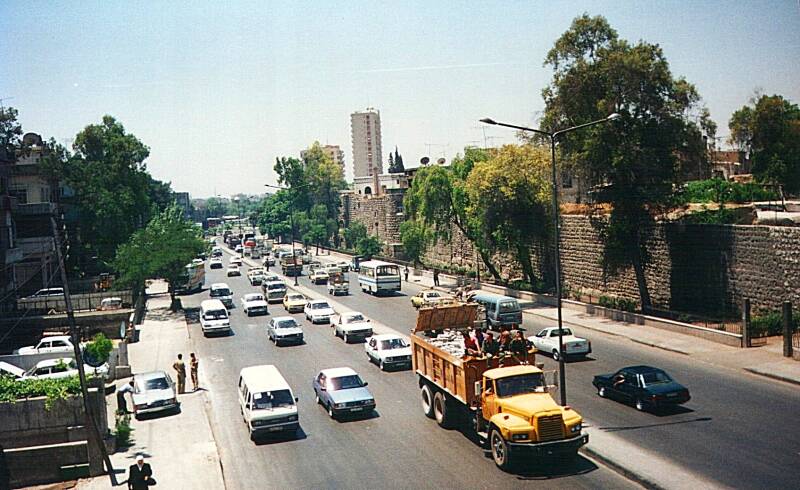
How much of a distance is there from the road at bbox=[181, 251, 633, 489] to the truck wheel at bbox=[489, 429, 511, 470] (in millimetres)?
207

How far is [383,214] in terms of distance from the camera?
9419cm

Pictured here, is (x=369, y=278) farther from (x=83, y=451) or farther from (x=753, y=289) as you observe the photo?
(x=83, y=451)

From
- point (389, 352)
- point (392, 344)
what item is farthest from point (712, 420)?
point (392, 344)

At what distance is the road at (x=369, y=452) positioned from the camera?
633 inches

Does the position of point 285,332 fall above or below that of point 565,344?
below

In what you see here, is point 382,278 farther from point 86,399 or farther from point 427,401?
point 86,399

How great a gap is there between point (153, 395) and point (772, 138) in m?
51.4

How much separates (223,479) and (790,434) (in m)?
14.0

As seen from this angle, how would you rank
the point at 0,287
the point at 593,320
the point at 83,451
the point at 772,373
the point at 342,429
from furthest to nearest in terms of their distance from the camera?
the point at 0,287, the point at 593,320, the point at 772,373, the point at 342,429, the point at 83,451

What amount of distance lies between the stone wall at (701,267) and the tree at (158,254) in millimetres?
25952

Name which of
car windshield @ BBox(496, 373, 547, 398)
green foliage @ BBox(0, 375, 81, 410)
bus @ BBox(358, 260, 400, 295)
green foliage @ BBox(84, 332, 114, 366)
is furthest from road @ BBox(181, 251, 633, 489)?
bus @ BBox(358, 260, 400, 295)

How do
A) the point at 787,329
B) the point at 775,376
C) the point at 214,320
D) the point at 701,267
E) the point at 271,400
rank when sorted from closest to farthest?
the point at 271,400 < the point at 775,376 < the point at 787,329 < the point at 701,267 < the point at 214,320

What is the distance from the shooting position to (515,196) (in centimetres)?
4866

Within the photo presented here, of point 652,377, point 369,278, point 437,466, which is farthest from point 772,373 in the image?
point 369,278
